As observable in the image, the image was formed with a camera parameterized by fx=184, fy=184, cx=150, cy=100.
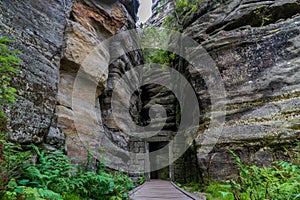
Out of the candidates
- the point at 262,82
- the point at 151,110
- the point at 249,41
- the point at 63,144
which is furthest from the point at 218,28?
the point at 63,144

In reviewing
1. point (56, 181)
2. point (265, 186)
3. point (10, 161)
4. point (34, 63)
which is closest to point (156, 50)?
point (34, 63)

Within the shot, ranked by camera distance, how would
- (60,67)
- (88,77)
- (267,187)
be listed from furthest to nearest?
1. (88,77)
2. (60,67)
3. (267,187)

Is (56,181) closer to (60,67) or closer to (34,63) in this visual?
(34,63)

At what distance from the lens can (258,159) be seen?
5492 mm

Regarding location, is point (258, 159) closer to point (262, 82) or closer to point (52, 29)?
point (262, 82)

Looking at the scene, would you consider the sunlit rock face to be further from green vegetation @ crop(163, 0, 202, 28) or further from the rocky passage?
green vegetation @ crop(163, 0, 202, 28)

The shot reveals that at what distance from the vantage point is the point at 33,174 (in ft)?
7.93

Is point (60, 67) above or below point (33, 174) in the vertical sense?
above

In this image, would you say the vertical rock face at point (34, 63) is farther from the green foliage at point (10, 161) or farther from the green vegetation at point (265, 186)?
the green vegetation at point (265, 186)

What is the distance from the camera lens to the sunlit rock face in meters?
5.56

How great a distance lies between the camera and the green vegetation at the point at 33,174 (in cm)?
175

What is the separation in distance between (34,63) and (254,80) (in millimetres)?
6661

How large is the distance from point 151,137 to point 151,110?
195 centimetres

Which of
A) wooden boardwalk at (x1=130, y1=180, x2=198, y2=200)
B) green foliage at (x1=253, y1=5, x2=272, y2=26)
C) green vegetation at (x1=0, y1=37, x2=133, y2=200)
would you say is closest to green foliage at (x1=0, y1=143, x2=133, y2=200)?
green vegetation at (x1=0, y1=37, x2=133, y2=200)
